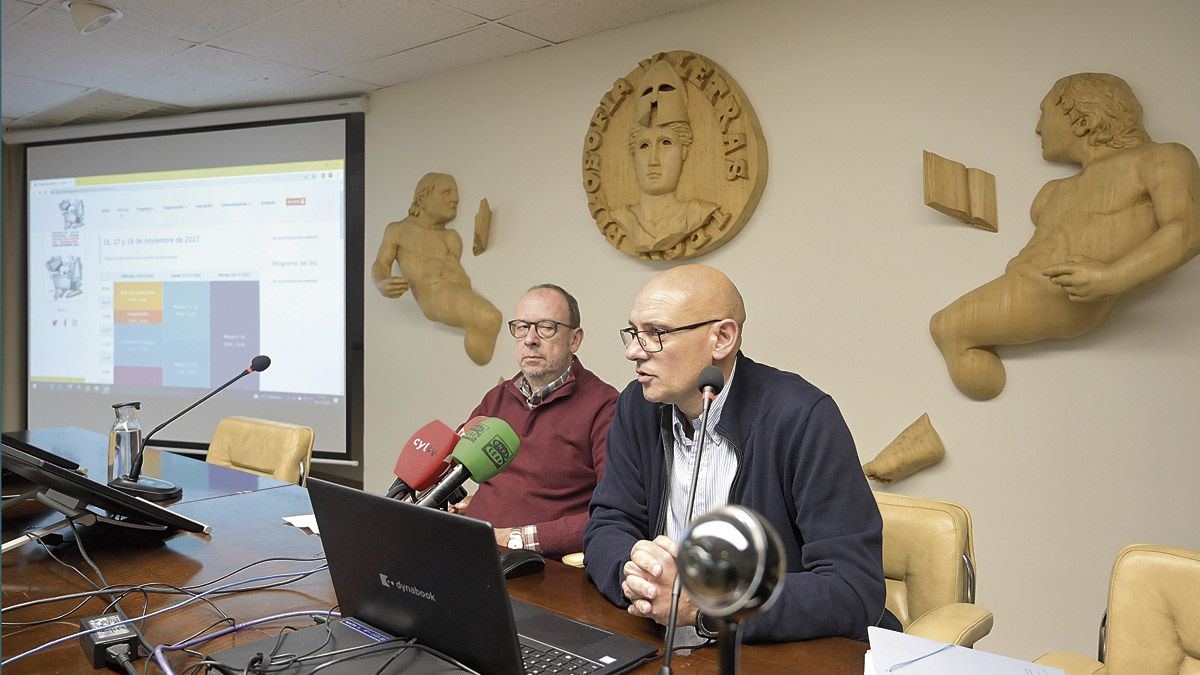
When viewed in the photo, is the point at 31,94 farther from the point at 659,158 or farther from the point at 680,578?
the point at 680,578

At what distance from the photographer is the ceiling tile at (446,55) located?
3.70 meters

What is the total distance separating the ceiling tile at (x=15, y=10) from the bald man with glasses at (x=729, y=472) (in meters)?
3.00

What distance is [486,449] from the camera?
1.54m

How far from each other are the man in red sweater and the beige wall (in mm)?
974

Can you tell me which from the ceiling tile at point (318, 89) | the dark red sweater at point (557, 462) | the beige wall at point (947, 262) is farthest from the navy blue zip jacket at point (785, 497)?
the ceiling tile at point (318, 89)

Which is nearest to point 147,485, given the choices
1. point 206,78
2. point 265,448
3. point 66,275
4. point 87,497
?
point 87,497

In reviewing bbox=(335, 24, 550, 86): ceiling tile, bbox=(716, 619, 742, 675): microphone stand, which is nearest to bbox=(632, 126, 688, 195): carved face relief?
bbox=(335, 24, 550, 86): ceiling tile

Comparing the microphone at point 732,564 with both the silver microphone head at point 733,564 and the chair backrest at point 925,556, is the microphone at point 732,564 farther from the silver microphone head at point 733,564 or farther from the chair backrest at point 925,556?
the chair backrest at point 925,556

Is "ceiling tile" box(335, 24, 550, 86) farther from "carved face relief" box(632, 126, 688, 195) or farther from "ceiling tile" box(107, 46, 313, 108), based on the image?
"carved face relief" box(632, 126, 688, 195)

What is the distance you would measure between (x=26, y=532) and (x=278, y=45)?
103 inches

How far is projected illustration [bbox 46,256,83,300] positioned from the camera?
208 inches

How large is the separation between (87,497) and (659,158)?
2250 millimetres

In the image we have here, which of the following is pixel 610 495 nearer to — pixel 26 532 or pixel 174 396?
pixel 26 532

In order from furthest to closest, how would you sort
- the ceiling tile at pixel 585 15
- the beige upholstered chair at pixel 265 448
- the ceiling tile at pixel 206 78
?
the ceiling tile at pixel 206 78 → the ceiling tile at pixel 585 15 → the beige upholstered chair at pixel 265 448
